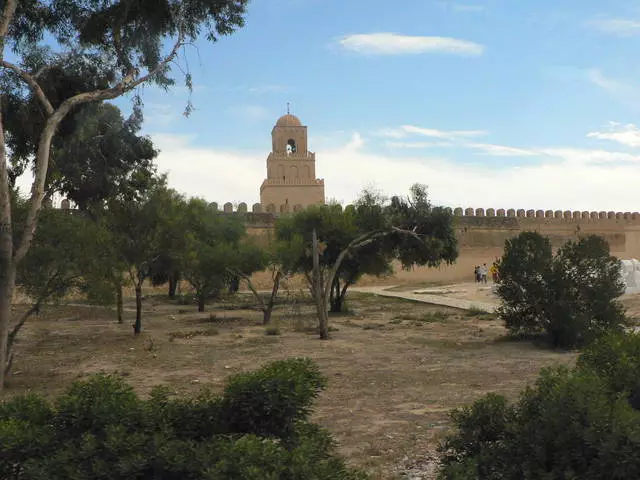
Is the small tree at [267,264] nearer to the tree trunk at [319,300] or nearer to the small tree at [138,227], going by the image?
the tree trunk at [319,300]

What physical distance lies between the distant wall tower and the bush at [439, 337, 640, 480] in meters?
39.9

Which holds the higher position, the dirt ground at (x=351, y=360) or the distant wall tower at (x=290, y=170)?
the distant wall tower at (x=290, y=170)

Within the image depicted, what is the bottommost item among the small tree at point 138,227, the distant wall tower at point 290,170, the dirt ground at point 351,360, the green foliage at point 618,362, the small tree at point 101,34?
the dirt ground at point 351,360

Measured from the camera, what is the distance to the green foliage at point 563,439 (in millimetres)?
2957

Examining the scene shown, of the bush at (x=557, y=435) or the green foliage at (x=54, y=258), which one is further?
the green foliage at (x=54, y=258)

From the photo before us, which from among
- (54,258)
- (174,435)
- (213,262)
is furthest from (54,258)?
(213,262)

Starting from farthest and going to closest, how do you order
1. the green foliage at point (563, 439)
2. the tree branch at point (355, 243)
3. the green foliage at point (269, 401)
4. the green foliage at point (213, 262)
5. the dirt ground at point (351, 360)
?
the green foliage at point (213, 262) < the tree branch at point (355, 243) < the dirt ground at point (351, 360) < the green foliage at point (269, 401) < the green foliage at point (563, 439)

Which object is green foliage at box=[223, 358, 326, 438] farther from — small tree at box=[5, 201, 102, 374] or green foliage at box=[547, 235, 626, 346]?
green foliage at box=[547, 235, 626, 346]

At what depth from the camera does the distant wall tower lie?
1743 inches

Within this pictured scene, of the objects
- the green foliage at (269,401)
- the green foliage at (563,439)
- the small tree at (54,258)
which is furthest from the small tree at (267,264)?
the green foliage at (563,439)

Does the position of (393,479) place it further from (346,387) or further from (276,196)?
(276,196)

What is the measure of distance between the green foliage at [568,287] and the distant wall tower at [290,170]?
105ft

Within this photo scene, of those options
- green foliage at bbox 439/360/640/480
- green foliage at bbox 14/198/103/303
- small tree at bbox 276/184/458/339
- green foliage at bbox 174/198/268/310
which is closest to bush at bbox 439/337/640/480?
green foliage at bbox 439/360/640/480

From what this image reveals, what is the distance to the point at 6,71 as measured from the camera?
31.9 feet
